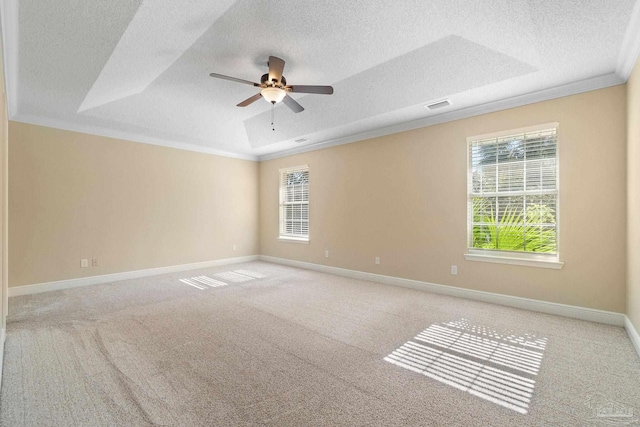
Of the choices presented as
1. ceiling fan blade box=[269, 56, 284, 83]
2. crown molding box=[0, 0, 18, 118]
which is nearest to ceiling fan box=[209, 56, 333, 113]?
ceiling fan blade box=[269, 56, 284, 83]

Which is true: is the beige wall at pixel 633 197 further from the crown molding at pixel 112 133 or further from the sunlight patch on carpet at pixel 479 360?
the crown molding at pixel 112 133

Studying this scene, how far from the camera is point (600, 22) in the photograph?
2.41 m

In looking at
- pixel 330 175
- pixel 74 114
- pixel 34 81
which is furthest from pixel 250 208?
pixel 34 81

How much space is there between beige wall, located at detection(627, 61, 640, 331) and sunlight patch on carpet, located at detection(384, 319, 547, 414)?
0.95 meters

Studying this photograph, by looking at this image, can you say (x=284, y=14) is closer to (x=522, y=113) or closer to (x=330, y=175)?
(x=522, y=113)

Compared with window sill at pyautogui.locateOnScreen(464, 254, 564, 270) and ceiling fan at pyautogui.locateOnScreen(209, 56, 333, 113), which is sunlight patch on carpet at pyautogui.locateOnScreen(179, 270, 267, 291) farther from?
window sill at pyautogui.locateOnScreen(464, 254, 564, 270)

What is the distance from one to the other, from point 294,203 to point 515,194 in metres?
4.35

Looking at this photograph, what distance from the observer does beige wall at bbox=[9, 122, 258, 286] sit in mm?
4375

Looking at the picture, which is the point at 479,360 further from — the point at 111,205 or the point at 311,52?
the point at 111,205

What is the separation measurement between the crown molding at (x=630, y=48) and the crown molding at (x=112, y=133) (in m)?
6.48

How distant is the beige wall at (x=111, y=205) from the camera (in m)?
4.38

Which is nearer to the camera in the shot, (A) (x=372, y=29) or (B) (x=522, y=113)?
(A) (x=372, y=29)

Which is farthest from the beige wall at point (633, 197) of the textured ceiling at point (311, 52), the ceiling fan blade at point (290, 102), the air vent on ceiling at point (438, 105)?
the ceiling fan blade at point (290, 102)

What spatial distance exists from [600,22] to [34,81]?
18.7 ft
